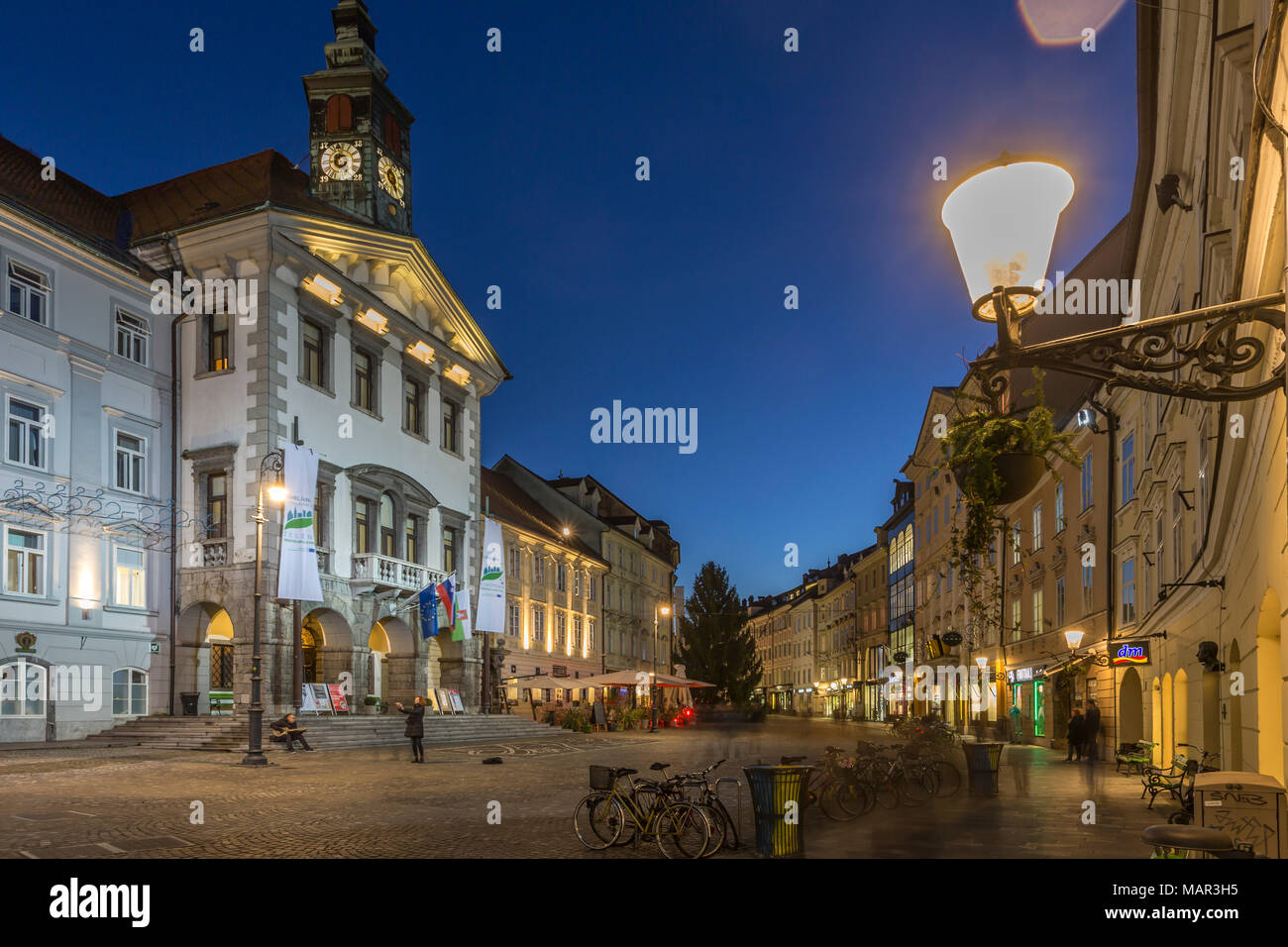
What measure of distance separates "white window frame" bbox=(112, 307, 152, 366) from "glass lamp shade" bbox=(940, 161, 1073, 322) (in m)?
29.6

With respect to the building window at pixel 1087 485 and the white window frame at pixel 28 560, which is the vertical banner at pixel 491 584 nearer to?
the white window frame at pixel 28 560

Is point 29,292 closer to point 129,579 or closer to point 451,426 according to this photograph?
point 129,579

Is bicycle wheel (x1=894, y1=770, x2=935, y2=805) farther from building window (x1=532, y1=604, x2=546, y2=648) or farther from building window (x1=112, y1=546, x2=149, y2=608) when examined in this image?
building window (x1=532, y1=604, x2=546, y2=648)

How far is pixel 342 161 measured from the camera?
39.3m

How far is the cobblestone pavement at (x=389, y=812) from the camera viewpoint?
38.6 ft

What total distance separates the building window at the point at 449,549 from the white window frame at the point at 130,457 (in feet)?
44.7

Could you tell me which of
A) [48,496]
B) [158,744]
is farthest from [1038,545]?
[48,496]

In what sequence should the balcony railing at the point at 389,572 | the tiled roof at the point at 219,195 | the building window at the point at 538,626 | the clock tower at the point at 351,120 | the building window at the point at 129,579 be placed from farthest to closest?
the building window at the point at 538,626 < the clock tower at the point at 351,120 < the balcony railing at the point at 389,572 < the tiled roof at the point at 219,195 < the building window at the point at 129,579

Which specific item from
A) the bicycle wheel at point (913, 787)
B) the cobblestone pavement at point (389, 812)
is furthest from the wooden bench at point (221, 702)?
the bicycle wheel at point (913, 787)

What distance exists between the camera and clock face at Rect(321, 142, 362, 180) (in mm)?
39188

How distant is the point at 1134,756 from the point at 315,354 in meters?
26.1

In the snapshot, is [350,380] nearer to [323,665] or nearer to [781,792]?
[323,665]

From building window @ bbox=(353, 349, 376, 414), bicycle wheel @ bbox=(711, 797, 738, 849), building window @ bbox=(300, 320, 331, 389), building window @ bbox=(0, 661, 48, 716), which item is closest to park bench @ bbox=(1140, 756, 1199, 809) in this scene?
bicycle wheel @ bbox=(711, 797, 738, 849)

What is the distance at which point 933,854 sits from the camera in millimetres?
11258
